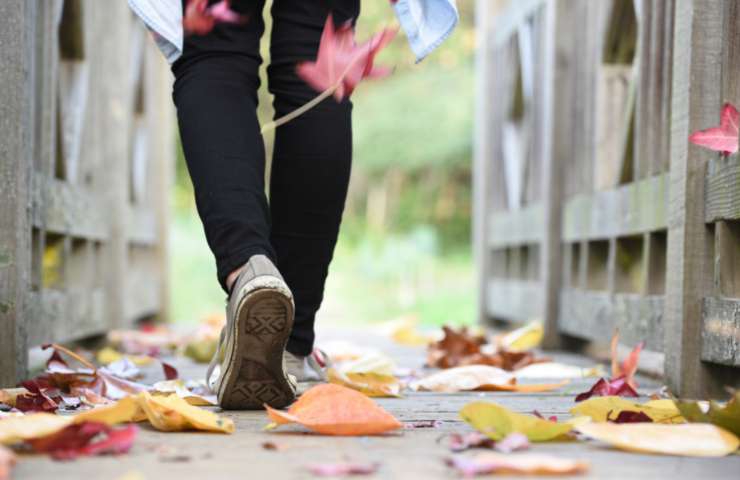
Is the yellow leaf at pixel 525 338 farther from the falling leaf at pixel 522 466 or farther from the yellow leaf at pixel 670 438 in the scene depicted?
the falling leaf at pixel 522 466

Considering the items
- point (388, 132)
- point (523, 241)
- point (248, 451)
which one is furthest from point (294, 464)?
point (388, 132)

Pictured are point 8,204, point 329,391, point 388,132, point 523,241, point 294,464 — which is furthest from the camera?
point 388,132

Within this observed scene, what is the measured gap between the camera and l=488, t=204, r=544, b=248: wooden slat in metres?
3.57

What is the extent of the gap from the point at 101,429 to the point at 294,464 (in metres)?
0.21

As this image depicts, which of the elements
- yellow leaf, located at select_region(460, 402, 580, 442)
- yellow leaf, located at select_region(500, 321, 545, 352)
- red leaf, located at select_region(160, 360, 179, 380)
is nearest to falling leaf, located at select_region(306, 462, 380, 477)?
yellow leaf, located at select_region(460, 402, 580, 442)

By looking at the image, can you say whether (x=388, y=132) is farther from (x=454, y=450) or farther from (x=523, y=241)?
(x=454, y=450)

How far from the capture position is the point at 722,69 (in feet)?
5.89

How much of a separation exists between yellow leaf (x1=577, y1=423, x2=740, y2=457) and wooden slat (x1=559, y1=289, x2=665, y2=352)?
0.99 metres

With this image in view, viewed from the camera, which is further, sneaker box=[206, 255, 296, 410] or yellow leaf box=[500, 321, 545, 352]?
yellow leaf box=[500, 321, 545, 352]

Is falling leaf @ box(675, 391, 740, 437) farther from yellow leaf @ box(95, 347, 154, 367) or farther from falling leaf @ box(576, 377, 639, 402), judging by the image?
yellow leaf @ box(95, 347, 154, 367)

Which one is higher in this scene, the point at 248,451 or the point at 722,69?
the point at 722,69

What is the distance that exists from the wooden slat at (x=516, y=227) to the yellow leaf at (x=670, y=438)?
2183 mm

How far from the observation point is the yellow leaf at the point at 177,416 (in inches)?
50.8

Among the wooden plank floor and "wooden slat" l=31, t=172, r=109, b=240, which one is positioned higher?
"wooden slat" l=31, t=172, r=109, b=240
